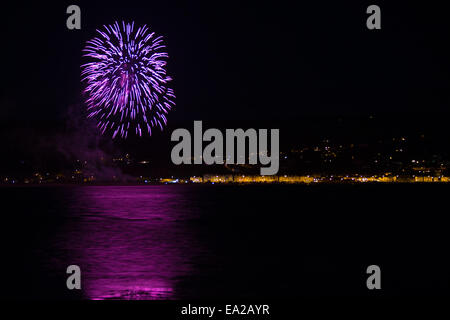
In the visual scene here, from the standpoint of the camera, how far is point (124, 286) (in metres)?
17.6

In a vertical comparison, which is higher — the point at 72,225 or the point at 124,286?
the point at 124,286

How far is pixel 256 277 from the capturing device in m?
20.2

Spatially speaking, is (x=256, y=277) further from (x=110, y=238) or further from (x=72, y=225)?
(x=72, y=225)

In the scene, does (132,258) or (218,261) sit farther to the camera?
(132,258)

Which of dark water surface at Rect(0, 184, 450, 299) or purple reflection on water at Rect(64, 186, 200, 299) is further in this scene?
dark water surface at Rect(0, 184, 450, 299)

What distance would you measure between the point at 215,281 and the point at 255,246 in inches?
497

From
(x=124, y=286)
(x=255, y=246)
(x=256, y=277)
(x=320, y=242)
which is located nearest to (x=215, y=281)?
(x=256, y=277)

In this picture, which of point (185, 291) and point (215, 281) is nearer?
point (185, 291)

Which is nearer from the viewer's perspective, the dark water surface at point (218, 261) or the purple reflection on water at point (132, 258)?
the purple reflection on water at point (132, 258)
